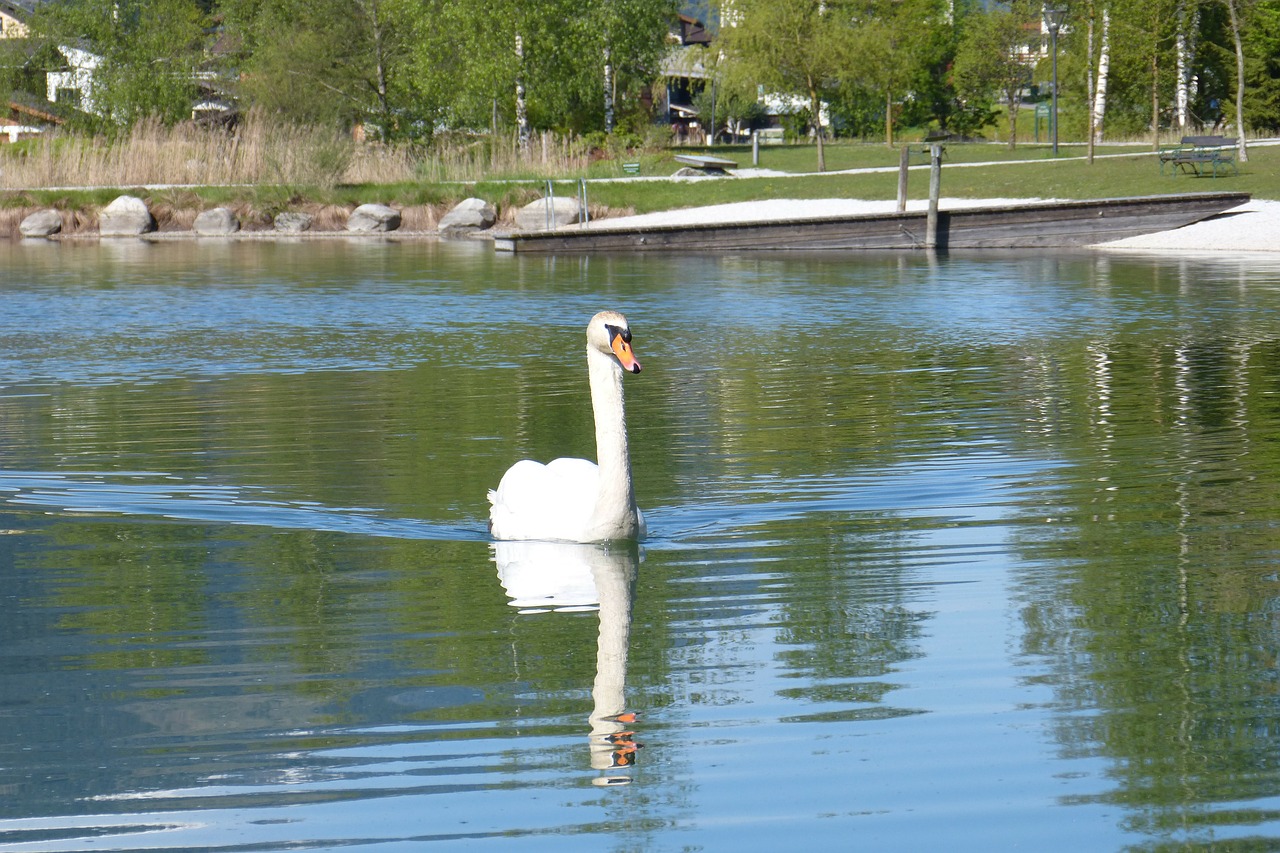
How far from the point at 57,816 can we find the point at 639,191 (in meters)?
35.2

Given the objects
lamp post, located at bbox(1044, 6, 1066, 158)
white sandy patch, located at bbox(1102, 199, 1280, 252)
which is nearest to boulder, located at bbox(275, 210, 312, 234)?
lamp post, located at bbox(1044, 6, 1066, 158)

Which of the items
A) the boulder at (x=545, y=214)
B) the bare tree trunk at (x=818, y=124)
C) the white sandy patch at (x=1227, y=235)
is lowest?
the white sandy patch at (x=1227, y=235)

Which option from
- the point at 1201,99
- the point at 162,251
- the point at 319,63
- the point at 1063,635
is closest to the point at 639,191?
the point at 162,251

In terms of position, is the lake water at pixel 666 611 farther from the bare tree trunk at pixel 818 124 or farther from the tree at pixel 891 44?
the tree at pixel 891 44

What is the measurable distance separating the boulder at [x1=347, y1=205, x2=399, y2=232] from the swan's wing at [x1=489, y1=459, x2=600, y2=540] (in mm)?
32621

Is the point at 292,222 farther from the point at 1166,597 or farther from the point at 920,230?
the point at 1166,597

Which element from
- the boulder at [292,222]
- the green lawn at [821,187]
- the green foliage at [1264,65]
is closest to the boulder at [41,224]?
the green lawn at [821,187]

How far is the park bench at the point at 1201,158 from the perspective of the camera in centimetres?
3531

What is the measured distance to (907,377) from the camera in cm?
1538

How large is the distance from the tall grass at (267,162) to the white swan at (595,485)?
112 feet

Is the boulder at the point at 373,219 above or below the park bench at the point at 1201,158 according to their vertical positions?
below

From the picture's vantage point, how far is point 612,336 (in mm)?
8180

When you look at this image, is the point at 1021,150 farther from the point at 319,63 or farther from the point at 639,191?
the point at 319,63

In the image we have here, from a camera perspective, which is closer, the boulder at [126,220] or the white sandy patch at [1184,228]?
the white sandy patch at [1184,228]
